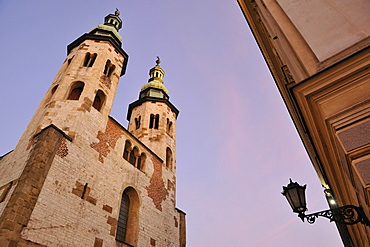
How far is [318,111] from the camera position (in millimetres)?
3674

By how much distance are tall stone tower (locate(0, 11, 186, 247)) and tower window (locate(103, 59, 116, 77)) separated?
0.20ft

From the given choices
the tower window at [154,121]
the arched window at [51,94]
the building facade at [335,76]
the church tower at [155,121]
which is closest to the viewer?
the building facade at [335,76]

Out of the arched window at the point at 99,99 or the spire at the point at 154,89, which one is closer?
the arched window at the point at 99,99

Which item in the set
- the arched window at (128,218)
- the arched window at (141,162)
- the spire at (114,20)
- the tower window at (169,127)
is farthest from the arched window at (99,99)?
the spire at (114,20)

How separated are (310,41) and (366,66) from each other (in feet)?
3.50

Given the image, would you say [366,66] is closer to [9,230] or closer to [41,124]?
[9,230]

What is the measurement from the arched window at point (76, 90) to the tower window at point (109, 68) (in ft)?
7.60

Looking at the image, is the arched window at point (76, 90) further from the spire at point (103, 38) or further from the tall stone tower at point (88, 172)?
the spire at point (103, 38)

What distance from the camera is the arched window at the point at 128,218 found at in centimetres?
1241

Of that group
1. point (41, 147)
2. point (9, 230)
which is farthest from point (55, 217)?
point (41, 147)

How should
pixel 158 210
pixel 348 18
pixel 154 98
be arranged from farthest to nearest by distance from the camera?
1. pixel 154 98
2. pixel 158 210
3. pixel 348 18

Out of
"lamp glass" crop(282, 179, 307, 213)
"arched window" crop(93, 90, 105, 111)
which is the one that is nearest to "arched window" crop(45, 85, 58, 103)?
"arched window" crop(93, 90, 105, 111)

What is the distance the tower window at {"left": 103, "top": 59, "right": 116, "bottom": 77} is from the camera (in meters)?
17.2

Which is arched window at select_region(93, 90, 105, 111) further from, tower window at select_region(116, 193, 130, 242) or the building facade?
the building facade
